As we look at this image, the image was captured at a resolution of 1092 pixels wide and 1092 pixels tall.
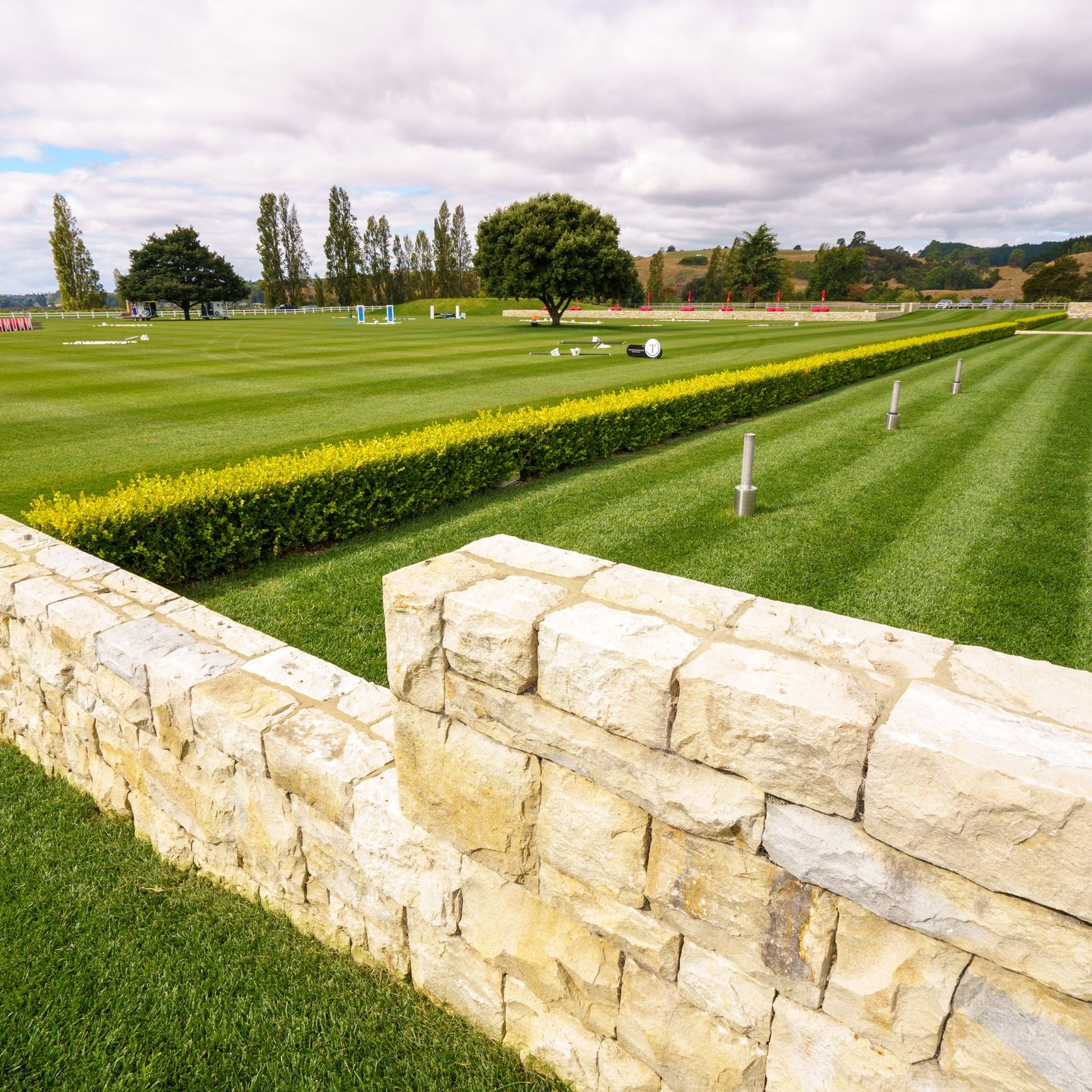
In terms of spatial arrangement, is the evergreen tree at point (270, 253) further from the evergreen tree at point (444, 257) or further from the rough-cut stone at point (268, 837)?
the rough-cut stone at point (268, 837)

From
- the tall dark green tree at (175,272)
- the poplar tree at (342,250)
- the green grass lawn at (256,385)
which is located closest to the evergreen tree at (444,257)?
the poplar tree at (342,250)

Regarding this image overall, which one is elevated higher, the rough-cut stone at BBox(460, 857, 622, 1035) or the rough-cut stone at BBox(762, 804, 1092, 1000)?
the rough-cut stone at BBox(762, 804, 1092, 1000)

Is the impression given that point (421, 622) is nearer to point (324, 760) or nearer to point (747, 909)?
point (324, 760)

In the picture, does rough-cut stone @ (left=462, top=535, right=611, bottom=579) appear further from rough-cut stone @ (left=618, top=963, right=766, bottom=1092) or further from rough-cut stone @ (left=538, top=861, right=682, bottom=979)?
rough-cut stone @ (left=618, top=963, right=766, bottom=1092)

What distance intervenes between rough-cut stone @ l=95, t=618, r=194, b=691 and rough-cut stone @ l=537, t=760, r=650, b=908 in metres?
2.42

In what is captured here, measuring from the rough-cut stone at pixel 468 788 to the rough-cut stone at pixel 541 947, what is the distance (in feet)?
0.40

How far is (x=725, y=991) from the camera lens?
200cm

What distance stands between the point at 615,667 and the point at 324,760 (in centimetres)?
159

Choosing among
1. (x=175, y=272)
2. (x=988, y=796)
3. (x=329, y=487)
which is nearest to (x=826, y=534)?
(x=329, y=487)

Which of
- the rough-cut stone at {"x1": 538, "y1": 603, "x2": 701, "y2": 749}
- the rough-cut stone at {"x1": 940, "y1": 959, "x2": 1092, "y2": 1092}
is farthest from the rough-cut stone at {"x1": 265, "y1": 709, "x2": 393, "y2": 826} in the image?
the rough-cut stone at {"x1": 940, "y1": 959, "x2": 1092, "y2": 1092}

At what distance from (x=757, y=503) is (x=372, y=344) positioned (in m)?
26.7

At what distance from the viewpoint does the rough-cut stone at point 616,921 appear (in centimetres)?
209

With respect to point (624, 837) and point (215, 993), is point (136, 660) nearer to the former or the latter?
Result: point (215, 993)

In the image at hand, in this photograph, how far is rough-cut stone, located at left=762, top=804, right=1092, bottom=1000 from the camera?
4.65 feet
